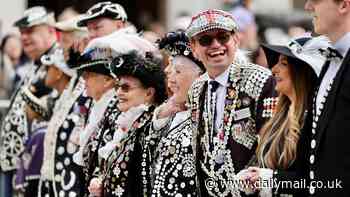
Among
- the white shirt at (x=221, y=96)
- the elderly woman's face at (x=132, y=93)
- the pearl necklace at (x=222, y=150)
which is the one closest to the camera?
the pearl necklace at (x=222, y=150)

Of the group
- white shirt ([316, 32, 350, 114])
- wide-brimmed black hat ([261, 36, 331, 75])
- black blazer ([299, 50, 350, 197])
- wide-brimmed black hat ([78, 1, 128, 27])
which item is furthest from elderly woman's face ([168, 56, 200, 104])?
wide-brimmed black hat ([78, 1, 128, 27])

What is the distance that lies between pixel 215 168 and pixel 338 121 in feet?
4.36

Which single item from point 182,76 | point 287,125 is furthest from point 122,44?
point 287,125

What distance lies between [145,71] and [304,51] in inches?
64.2

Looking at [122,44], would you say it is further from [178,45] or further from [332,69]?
[332,69]

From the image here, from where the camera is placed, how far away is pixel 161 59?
761 cm

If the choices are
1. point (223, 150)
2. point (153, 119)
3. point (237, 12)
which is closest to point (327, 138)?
point (223, 150)

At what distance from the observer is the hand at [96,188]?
7.50m

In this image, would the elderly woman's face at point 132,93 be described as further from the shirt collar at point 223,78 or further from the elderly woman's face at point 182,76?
the shirt collar at point 223,78

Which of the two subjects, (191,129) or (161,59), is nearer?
(191,129)

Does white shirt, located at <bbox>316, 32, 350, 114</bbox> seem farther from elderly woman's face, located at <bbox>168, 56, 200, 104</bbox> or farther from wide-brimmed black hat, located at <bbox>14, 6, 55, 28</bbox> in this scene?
wide-brimmed black hat, located at <bbox>14, 6, 55, 28</bbox>

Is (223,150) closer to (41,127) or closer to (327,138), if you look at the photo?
(327,138)

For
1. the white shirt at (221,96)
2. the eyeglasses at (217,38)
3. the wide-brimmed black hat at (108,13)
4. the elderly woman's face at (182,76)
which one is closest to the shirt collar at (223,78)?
the white shirt at (221,96)

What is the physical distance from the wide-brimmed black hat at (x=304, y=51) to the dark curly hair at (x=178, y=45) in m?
0.83
